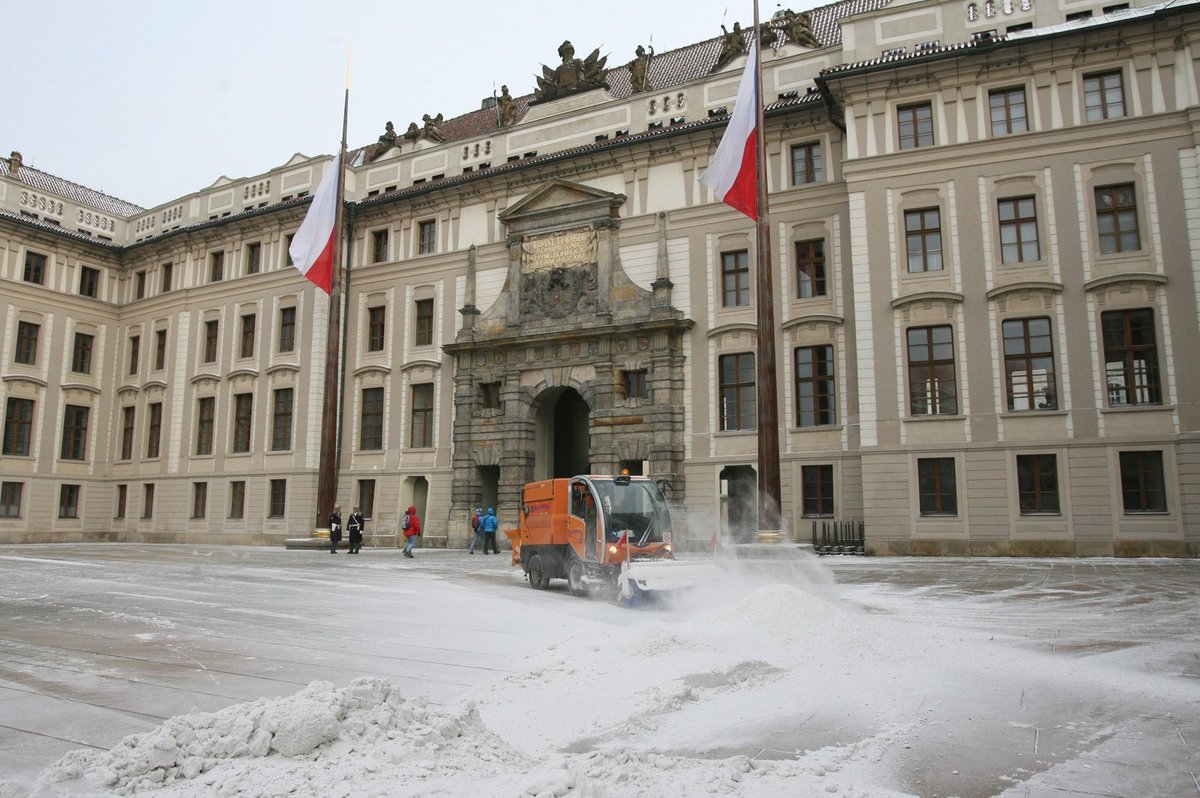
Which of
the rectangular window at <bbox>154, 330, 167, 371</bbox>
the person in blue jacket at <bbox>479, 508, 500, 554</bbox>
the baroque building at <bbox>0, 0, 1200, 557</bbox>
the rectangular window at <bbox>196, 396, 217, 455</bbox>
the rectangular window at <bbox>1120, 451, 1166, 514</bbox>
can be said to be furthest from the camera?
the rectangular window at <bbox>154, 330, 167, 371</bbox>

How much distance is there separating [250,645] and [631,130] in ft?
89.7

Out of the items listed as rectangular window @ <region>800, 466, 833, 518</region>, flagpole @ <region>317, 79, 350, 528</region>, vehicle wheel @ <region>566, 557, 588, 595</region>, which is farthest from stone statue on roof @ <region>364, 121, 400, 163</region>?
vehicle wheel @ <region>566, 557, 588, 595</region>

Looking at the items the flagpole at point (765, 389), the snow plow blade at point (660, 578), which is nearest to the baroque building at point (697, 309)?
the flagpole at point (765, 389)

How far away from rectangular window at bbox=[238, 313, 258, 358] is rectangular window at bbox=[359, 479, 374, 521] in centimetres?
958

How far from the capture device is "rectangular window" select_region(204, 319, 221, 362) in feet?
136

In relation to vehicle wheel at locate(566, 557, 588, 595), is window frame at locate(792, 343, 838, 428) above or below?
above

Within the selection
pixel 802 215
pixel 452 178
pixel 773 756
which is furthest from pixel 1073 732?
pixel 452 178

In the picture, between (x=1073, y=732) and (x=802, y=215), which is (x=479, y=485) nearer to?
(x=802, y=215)

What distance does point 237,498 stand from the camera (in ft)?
128

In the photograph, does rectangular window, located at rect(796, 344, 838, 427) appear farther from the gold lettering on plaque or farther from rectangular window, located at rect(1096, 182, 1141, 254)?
the gold lettering on plaque

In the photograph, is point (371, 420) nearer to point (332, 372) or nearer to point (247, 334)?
point (332, 372)

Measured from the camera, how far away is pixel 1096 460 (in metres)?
23.2

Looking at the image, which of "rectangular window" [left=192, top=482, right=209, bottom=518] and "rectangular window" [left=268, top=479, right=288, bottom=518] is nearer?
"rectangular window" [left=268, top=479, right=288, bottom=518]

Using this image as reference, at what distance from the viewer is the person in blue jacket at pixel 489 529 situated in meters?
29.7
